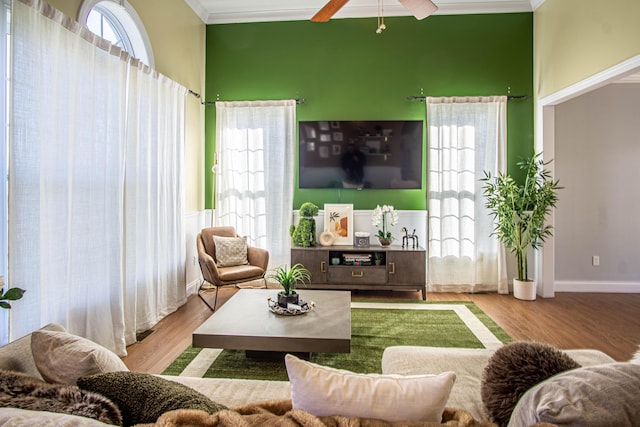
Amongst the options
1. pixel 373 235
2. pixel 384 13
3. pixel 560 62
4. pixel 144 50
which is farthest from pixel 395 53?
pixel 144 50

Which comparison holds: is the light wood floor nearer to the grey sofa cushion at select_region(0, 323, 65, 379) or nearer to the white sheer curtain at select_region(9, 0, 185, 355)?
the white sheer curtain at select_region(9, 0, 185, 355)

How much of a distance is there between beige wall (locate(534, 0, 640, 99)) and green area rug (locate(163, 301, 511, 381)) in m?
2.62

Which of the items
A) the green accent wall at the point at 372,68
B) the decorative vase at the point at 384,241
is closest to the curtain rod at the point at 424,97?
the green accent wall at the point at 372,68

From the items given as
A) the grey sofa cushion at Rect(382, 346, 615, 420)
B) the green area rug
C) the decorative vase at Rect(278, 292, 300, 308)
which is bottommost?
the green area rug

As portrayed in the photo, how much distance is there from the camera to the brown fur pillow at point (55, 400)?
895 millimetres

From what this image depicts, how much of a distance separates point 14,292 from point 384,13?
4841 mm

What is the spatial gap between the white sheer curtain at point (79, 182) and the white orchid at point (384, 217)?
2.45 meters

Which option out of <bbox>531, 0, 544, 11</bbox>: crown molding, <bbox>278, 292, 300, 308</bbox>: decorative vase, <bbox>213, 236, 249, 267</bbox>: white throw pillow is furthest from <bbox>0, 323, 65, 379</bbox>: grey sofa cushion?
<bbox>531, 0, 544, 11</bbox>: crown molding

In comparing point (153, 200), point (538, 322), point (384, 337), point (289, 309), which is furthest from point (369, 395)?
point (538, 322)

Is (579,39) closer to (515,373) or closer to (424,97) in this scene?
(424,97)

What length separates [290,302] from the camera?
2756 mm

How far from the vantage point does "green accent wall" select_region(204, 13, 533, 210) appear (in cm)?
470

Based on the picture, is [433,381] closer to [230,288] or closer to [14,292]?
[14,292]

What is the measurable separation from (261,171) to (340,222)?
4.05 feet
